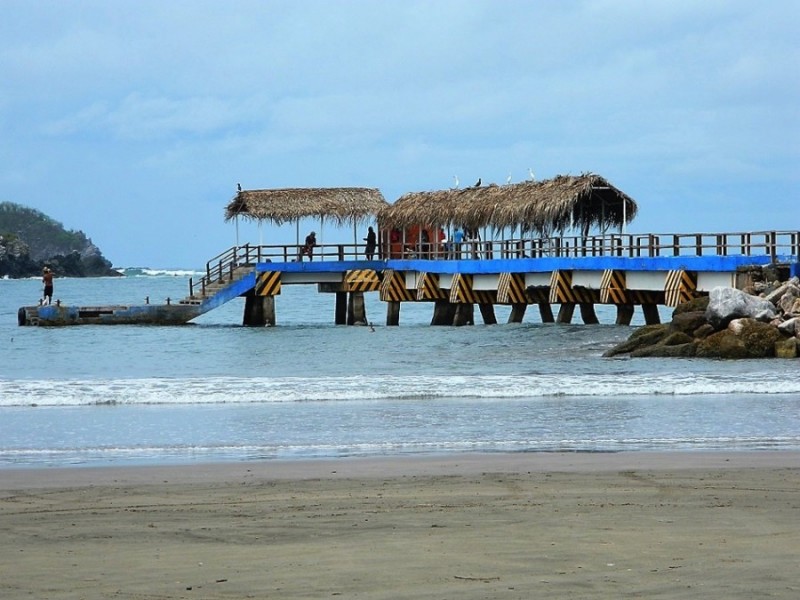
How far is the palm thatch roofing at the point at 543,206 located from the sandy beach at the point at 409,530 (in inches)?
1012

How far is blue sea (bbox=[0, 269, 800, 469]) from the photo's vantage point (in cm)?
1309

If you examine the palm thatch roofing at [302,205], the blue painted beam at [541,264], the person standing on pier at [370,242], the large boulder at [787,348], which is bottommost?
the large boulder at [787,348]

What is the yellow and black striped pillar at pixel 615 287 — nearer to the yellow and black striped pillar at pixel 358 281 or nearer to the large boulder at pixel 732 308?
Result: the large boulder at pixel 732 308

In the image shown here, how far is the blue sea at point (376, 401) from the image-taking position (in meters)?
13.1

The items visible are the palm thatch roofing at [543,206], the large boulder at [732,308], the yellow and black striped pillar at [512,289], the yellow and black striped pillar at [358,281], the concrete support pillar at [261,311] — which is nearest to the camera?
the large boulder at [732,308]

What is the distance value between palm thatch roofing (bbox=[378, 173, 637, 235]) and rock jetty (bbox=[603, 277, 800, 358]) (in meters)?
9.66

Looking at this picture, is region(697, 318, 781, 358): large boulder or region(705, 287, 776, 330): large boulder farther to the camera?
region(705, 287, 776, 330): large boulder

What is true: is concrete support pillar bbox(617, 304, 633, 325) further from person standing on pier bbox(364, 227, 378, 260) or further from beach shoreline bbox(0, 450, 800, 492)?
beach shoreline bbox(0, 450, 800, 492)

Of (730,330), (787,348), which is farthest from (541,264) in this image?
(787,348)

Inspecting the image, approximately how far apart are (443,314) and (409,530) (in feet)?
112

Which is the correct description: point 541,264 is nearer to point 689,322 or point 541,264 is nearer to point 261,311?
point 689,322

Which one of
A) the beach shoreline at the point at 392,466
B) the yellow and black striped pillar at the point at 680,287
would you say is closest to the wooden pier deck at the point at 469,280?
the yellow and black striped pillar at the point at 680,287

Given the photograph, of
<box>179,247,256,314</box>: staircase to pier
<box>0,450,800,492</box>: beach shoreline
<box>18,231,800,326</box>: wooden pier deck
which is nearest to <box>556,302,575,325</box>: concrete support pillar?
<box>18,231,800,326</box>: wooden pier deck

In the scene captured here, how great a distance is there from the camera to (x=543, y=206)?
121 feet
